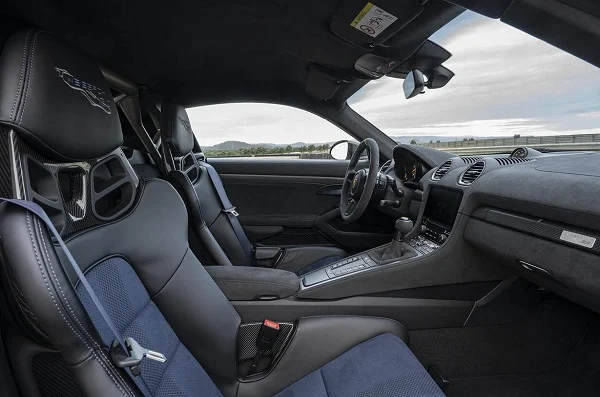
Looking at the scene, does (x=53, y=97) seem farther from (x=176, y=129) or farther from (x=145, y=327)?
(x=176, y=129)

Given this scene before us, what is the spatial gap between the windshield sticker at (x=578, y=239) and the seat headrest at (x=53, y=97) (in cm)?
114

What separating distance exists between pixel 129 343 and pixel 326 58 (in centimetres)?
175

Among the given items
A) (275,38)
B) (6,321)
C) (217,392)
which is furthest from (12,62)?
(275,38)

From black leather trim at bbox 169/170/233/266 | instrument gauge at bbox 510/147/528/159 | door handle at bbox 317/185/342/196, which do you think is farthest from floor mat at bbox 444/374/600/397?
door handle at bbox 317/185/342/196

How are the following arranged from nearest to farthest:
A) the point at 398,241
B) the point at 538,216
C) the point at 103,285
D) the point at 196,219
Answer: the point at 103,285, the point at 538,216, the point at 398,241, the point at 196,219

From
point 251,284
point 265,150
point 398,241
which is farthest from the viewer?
point 265,150

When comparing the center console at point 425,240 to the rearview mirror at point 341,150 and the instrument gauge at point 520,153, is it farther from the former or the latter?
the rearview mirror at point 341,150

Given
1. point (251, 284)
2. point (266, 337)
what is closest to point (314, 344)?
point (266, 337)

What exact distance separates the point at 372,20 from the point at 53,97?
124cm

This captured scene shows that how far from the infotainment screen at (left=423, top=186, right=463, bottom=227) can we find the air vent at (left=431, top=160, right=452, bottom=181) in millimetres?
58

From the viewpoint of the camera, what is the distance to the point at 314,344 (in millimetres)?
1265

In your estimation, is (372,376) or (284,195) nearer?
(372,376)

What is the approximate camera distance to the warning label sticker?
1.49 meters

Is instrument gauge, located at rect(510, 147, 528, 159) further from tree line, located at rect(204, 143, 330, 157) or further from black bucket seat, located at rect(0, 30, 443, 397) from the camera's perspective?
tree line, located at rect(204, 143, 330, 157)
